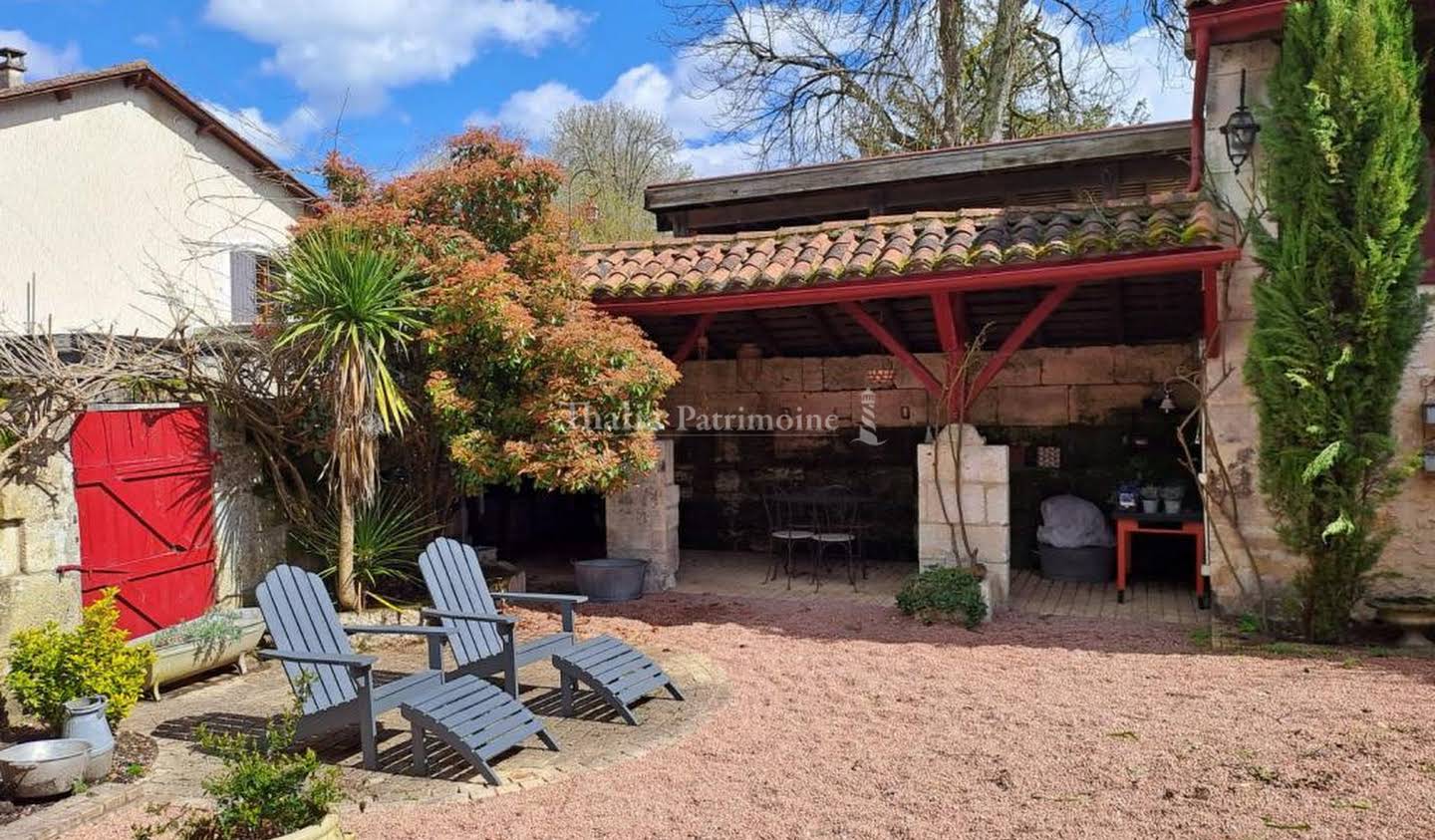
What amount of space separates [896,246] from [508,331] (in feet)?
10.3

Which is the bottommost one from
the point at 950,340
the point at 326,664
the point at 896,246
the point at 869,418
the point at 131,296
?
the point at 326,664

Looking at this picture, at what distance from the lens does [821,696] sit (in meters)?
5.55

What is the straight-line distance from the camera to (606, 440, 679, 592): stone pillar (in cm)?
880

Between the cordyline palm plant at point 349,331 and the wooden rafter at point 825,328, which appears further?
the wooden rafter at point 825,328

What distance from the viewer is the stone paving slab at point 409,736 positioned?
4.32m

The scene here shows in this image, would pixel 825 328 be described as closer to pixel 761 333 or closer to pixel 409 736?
pixel 761 333

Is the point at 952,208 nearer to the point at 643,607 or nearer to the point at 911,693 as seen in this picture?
the point at 643,607

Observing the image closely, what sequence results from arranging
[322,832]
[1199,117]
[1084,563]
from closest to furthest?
[322,832]
[1199,117]
[1084,563]

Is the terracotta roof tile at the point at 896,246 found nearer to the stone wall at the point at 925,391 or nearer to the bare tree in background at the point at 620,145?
the stone wall at the point at 925,391

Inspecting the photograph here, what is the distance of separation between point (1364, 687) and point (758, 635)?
3.80 m

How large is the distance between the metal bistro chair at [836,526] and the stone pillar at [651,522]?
144cm

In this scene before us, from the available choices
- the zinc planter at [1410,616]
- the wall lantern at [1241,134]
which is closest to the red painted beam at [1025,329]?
the wall lantern at [1241,134]

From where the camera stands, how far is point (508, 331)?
22.7ft

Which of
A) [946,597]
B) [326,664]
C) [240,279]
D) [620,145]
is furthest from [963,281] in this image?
[620,145]
